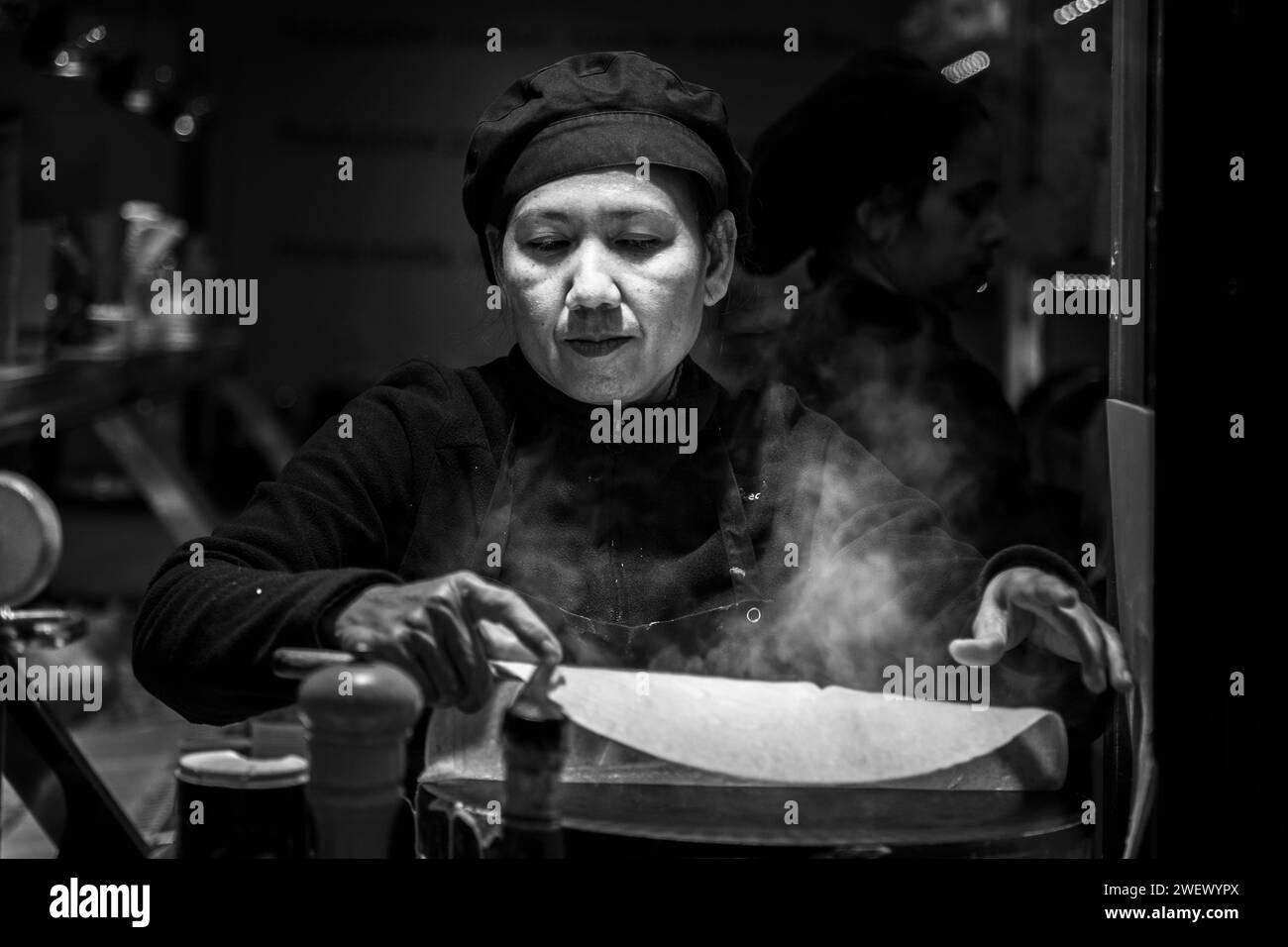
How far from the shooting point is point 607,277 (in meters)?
1.00

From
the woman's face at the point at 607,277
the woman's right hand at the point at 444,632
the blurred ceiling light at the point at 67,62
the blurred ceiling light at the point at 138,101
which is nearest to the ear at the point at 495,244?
the woman's face at the point at 607,277

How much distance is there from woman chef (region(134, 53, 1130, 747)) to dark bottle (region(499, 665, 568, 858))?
3 cm

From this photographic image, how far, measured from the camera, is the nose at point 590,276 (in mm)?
1004

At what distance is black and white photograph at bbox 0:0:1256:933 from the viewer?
977 millimetres

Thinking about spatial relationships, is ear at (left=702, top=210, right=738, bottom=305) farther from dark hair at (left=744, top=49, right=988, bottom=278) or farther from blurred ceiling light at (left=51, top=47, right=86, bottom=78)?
blurred ceiling light at (left=51, top=47, right=86, bottom=78)

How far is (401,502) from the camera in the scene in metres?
1.02

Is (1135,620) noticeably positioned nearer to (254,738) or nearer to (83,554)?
(254,738)

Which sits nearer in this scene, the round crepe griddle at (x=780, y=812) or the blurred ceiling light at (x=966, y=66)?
the round crepe griddle at (x=780, y=812)

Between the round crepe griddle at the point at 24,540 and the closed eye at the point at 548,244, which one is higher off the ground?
the closed eye at the point at 548,244

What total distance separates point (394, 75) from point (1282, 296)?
59 cm

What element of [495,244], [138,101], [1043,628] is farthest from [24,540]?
[138,101]

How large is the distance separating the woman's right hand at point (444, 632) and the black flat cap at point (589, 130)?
0.71 feet

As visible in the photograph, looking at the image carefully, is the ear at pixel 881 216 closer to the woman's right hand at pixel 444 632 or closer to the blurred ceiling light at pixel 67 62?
the woman's right hand at pixel 444 632

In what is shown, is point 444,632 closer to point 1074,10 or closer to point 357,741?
point 357,741
